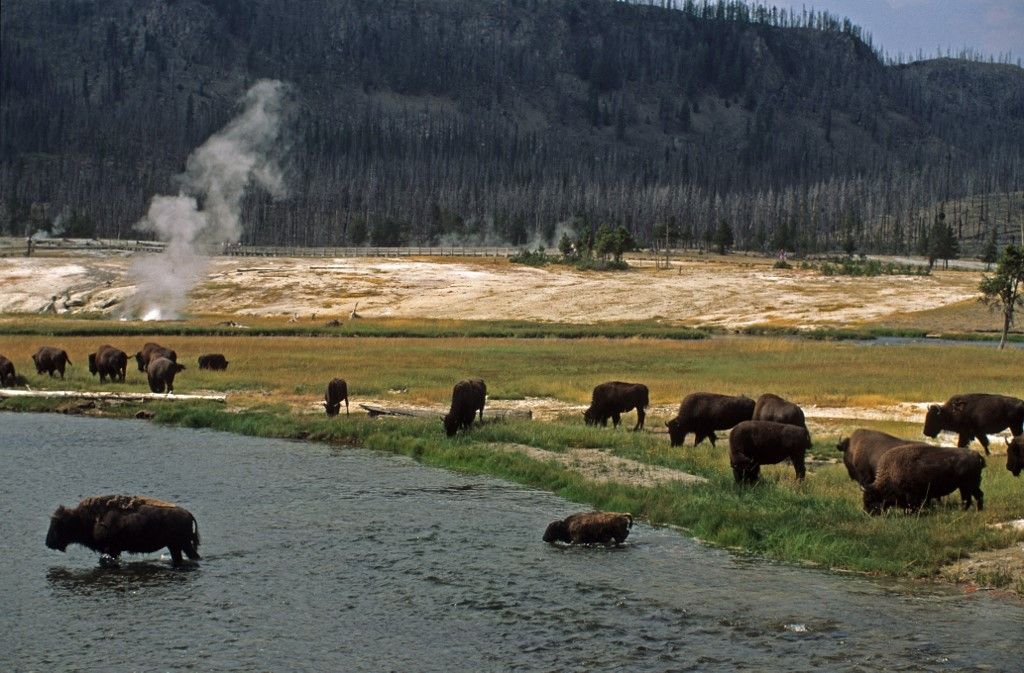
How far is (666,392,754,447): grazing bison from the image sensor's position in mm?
29000

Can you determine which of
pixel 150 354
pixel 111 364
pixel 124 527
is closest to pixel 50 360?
pixel 111 364

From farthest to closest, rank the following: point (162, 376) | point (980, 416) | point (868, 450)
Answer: point (162, 376), point (980, 416), point (868, 450)

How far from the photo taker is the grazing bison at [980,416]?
28531mm

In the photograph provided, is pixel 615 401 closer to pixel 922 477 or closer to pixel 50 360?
pixel 922 477

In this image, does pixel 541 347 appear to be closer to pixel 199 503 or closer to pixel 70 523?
pixel 199 503

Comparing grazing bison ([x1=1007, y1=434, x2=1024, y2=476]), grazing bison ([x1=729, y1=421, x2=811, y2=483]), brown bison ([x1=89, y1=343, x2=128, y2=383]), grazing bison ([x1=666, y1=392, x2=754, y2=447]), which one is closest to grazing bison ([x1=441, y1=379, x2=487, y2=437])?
grazing bison ([x1=666, y1=392, x2=754, y2=447])

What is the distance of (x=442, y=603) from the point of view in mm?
17359

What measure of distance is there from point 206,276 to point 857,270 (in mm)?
70411

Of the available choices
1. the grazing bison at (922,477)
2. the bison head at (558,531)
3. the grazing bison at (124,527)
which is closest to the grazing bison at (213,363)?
the grazing bison at (124,527)

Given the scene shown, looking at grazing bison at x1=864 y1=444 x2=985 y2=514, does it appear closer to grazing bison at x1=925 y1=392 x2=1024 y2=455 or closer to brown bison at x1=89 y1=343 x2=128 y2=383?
grazing bison at x1=925 y1=392 x2=1024 y2=455

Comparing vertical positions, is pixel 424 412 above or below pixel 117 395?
above

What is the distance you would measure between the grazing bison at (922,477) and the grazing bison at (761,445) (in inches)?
114

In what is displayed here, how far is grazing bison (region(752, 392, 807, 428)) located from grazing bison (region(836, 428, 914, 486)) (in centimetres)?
326

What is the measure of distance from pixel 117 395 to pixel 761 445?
25723 millimetres
